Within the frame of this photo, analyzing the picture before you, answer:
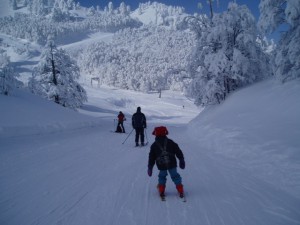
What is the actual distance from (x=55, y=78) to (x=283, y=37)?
2624 centimetres

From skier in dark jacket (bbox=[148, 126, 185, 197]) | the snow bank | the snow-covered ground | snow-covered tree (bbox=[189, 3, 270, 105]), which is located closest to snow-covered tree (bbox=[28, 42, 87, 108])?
snow-covered tree (bbox=[189, 3, 270, 105])

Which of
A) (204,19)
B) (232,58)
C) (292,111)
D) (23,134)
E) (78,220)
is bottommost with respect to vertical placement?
(23,134)

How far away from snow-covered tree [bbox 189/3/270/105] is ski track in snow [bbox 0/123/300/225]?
42.4 ft

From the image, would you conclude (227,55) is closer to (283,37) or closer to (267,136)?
(283,37)

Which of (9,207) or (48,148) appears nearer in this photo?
(9,207)

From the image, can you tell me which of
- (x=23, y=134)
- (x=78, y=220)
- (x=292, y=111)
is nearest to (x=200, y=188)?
(x=78, y=220)

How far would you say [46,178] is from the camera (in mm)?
6906

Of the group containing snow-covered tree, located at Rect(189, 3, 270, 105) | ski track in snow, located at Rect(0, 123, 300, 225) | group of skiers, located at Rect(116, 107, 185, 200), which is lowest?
ski track in snow, located at Rect(0, 123, 300, 225)

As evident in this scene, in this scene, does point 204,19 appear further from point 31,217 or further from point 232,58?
point 31,217

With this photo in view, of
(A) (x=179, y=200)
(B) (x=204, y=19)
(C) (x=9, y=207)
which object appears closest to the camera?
(C) (x=9, y=207)

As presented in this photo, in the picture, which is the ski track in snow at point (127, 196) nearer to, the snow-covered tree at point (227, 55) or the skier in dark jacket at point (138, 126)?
the skier in dark jacket at point (138, 126)

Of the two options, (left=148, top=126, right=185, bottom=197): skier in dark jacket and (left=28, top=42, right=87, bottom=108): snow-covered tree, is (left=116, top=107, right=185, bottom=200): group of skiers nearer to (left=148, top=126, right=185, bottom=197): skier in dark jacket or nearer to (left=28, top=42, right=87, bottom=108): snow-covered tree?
(left=148, top=126, right=185, bottom=197): skier in dark jacket

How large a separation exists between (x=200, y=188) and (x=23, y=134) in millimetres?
11482

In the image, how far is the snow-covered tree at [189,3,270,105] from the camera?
1981 cm
